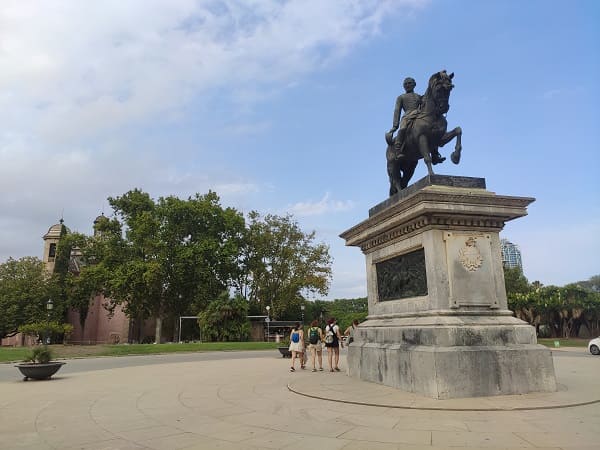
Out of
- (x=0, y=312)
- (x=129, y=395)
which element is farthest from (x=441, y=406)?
(x=0, y=312)

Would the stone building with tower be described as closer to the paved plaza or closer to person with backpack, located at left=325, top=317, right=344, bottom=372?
person with backpack, located at left=325, top=317, right=344, bottom=372

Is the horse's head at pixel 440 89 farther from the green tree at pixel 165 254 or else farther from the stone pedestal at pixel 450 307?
the green tree at pixel 165 254

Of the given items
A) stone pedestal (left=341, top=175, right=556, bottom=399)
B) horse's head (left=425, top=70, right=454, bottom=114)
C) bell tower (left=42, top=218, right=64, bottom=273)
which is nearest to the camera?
stone pedestal (left=341, top=175, right=556, bottom=399)

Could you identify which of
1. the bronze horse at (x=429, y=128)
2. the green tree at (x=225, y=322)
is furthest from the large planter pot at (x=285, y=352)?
the green tree at (x=225, y=322)

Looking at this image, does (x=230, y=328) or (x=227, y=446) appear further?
(x=230, y=328)

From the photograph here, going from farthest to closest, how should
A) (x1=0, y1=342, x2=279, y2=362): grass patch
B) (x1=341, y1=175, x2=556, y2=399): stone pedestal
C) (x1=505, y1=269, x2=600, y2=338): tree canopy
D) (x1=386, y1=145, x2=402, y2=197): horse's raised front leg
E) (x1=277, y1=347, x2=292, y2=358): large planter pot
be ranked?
(x1=505, y1=269, x2=600, y2=338): tree canopy, (x1=0, y1=342, x2=279, y2=362): grass patch, (x1=277, y1=347, x2=292, y2=358): large planter pot, (x1=386, y1=145, x2=402, y2=197): horse's raised front leg, (x1=341, y1=175, x2=556, y2=399): stone pedestal

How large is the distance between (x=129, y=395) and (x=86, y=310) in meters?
49.1

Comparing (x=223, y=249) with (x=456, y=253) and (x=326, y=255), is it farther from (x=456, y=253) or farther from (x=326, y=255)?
(x=456, y=253)

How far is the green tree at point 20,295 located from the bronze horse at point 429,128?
156 ft

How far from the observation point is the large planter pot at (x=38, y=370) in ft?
44.3

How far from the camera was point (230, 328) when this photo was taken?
39125 mm

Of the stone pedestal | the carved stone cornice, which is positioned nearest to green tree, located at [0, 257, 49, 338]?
the stone pedestal

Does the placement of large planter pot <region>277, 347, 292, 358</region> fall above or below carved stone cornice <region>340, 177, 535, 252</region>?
below

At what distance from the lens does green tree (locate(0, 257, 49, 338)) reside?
45.8 metres
